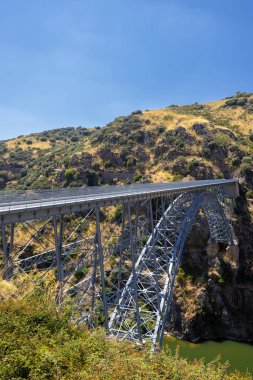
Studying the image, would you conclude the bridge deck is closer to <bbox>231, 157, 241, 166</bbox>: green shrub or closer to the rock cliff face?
the rock cliff face

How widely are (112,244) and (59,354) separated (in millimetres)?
12333

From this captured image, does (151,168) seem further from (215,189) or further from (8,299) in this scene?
(8,299)

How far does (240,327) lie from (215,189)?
15411 mm

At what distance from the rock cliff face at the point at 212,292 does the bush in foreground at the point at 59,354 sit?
24.7m

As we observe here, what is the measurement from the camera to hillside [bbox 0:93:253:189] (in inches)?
2073

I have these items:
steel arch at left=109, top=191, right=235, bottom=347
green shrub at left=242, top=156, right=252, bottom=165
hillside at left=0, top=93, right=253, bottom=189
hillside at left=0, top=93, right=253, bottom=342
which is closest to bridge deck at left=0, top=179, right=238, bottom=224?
steel arch at left=109, top=191, right=235, bottom=347

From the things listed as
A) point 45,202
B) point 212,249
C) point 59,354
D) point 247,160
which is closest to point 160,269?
point 212,249

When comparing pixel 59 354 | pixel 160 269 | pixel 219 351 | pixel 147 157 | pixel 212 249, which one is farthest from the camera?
pixel 147 157

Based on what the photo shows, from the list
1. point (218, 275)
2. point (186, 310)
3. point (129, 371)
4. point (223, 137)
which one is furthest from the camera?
point (223, 137)

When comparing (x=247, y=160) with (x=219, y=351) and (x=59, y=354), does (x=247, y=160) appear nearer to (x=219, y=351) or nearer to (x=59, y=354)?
(x=219, y=351)

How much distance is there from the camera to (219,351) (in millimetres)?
29516

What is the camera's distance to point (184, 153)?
56.2 m

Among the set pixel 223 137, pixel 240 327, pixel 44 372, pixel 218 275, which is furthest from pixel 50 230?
pixel 223 137

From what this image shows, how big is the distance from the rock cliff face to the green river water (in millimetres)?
961
